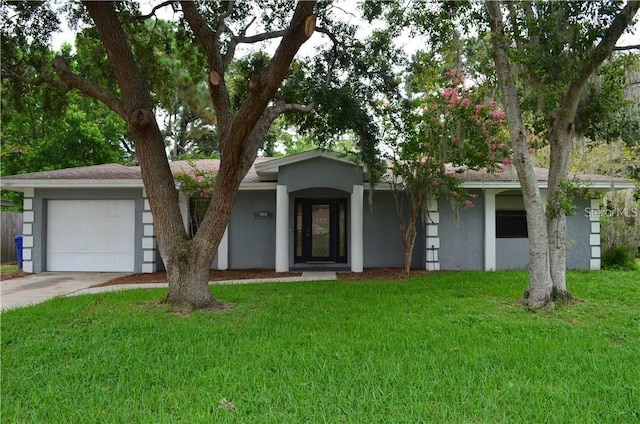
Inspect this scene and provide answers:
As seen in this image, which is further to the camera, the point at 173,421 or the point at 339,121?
the point at 339,121

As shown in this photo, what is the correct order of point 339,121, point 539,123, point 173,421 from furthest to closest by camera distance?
point 339,121, point 539,123, point 173,421

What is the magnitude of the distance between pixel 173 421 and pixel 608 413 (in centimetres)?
312

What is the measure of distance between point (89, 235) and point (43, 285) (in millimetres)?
2490

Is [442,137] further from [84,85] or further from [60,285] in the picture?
[60,285]

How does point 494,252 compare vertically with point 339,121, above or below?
below

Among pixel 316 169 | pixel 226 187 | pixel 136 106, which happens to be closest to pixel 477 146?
pixel 316 169

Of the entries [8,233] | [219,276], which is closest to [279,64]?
[219,276]

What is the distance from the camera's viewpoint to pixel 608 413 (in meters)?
3.11

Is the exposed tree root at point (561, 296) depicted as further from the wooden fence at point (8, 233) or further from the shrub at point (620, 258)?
the wooden fence at point (8, 233)

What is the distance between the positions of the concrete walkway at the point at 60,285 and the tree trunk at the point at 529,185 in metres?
4.63

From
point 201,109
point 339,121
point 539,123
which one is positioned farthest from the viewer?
point 201,109

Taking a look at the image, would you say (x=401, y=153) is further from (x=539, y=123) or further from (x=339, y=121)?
(x=539, y=123)

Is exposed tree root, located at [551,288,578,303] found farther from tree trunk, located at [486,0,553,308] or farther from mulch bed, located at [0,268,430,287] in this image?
mulch bed, located at [0,268,430,287]

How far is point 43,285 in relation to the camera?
372 inches
